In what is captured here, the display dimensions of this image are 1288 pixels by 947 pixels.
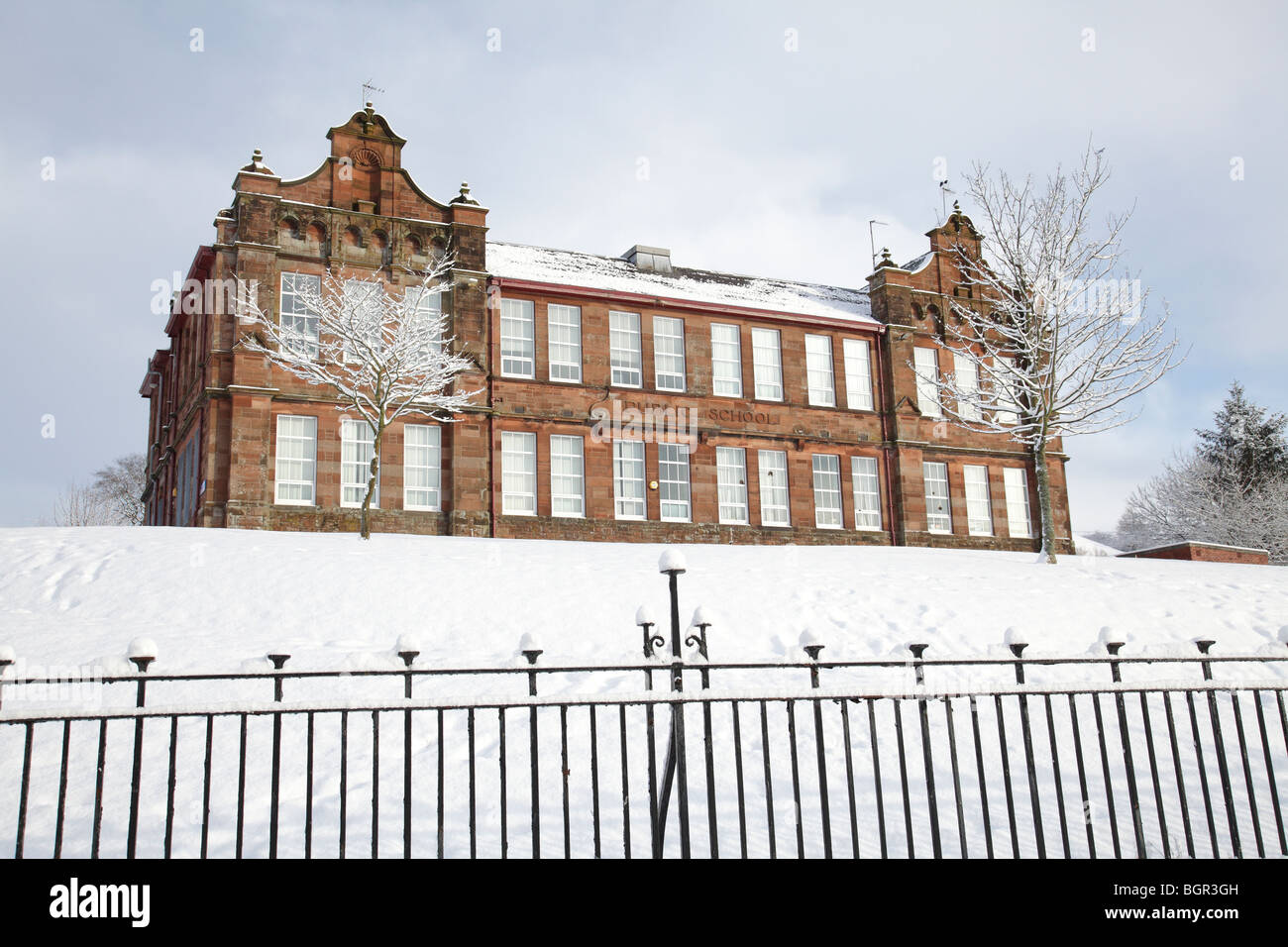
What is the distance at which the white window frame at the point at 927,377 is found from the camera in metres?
30.5

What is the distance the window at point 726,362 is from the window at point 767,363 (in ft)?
1.68

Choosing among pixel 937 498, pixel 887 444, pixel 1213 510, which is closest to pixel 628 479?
pixel 887 444

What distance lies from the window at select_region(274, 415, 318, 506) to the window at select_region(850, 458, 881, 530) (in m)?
15.0

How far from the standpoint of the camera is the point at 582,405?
2656 cm

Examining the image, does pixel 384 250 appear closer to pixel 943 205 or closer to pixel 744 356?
pixel 744 356

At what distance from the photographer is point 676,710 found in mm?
5250

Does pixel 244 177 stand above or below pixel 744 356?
above

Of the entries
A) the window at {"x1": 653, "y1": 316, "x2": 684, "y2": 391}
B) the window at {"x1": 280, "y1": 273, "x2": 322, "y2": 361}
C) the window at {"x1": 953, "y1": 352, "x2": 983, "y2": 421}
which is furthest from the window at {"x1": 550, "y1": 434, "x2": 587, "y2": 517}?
the window at {"x1": 953, "y1": 352, "x2": 983, "y2": 421}

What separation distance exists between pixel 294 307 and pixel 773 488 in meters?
13.6

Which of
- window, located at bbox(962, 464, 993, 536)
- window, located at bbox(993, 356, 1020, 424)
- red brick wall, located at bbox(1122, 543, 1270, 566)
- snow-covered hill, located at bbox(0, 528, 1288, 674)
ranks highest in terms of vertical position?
window, located at bbox(993, 356, 1020, 424)

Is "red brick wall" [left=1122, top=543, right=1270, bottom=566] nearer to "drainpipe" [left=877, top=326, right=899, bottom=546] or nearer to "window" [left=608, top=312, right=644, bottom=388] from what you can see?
"drainpipe" [left=877, top=326, right=899, bottom=546]

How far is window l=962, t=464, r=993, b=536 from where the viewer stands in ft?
99.9
